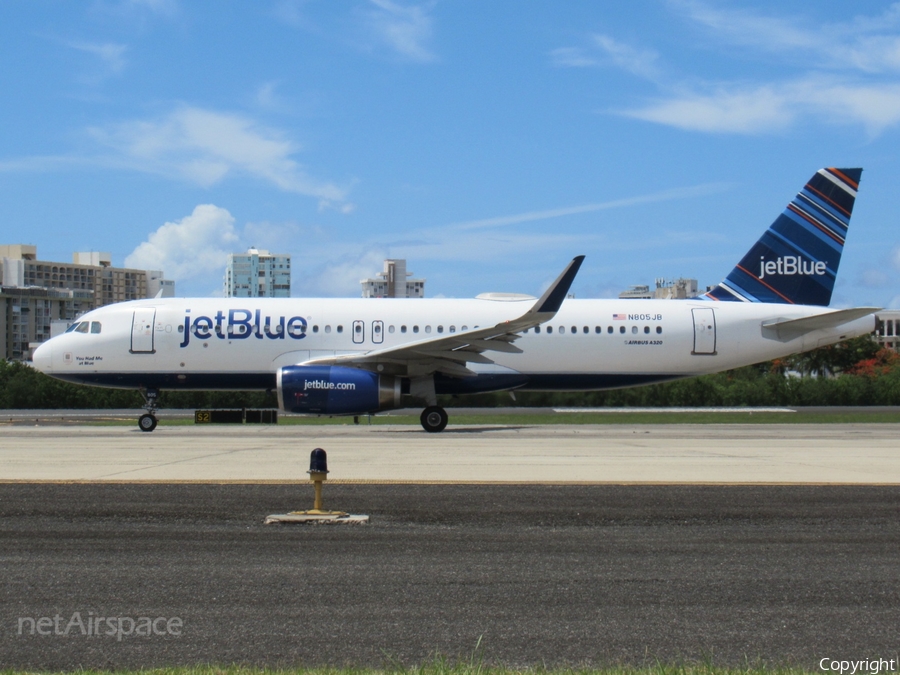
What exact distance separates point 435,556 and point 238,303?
803 inches

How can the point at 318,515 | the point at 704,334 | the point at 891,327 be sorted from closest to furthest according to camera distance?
the point at 318,515
the point at 704,334
the point at 891,327

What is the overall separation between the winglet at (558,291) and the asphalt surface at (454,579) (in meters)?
12.6

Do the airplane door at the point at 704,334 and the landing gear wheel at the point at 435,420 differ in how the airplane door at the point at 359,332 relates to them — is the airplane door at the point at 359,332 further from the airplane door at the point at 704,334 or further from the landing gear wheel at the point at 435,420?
the airplane door at the point at 704,334

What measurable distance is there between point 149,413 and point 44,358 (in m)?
3.86

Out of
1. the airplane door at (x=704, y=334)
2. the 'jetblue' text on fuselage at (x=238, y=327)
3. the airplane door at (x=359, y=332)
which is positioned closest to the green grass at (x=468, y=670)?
the 'jetblue' text on fuselage at (x=238, y=327)

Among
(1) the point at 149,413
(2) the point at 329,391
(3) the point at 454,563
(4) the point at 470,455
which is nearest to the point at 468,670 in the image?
(3) the point at 454,563

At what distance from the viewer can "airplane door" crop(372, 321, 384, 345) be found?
88.9 ft

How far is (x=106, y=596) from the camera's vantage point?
6.70 metres

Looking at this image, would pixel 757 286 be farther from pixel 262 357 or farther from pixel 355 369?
pixel 262 357

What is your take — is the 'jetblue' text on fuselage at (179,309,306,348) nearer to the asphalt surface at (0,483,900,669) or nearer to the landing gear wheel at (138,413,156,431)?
the landing gear wheel at (138,413,156,431)

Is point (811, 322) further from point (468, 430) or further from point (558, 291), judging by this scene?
point (468, 430)

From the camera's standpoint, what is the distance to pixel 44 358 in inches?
1053

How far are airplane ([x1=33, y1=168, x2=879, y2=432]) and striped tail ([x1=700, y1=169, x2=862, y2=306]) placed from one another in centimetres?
72

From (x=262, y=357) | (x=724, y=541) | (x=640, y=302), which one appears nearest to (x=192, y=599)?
(x=724, y=541)
